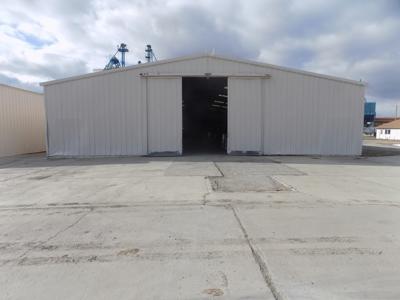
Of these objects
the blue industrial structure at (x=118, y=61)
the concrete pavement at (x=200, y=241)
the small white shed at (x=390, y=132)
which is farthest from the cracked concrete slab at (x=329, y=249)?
the small white shed at (x=390, y=132)

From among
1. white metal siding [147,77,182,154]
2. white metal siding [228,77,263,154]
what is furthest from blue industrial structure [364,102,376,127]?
white metal siding [147,77,182,154]

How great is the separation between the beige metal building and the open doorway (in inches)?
396

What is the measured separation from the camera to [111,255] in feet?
12.7

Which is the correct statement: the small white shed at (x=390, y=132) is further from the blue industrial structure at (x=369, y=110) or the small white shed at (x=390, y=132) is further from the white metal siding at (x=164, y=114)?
the white metal siding at (x=164, y=114)

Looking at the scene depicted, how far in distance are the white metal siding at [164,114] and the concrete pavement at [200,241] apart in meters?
8.32

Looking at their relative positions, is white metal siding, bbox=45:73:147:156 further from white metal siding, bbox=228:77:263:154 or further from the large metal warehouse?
white metal siding, bbox=228:77:263:154

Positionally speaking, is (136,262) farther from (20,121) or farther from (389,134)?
(389,134)

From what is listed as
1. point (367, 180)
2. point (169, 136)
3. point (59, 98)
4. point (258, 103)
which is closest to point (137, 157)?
point (169, 136)

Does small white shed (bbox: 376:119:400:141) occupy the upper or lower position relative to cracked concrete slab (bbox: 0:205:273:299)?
upper

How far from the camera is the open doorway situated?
800 inches

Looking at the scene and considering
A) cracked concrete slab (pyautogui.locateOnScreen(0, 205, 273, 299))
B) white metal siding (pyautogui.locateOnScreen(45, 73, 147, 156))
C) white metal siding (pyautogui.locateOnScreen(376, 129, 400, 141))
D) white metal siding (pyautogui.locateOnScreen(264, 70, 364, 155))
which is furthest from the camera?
white metal siding (pyautogui.locateOnScreen(376, 129, 400, 141))

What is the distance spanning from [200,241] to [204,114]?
29615 mm

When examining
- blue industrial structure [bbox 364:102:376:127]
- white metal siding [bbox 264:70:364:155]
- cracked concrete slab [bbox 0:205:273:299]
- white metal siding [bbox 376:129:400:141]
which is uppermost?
blue industrial structure [bbox 364:102:376:127]

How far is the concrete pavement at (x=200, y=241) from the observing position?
3.10 m
